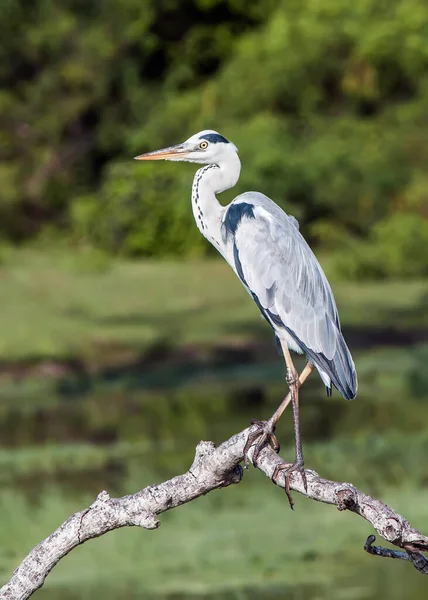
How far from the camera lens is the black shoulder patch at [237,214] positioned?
4695mm

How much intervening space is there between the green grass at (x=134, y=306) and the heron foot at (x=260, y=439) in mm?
10404

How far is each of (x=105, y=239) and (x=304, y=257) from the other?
1666cm

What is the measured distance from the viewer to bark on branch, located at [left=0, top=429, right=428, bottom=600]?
11.3ft

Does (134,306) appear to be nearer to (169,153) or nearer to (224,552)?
(224,552)

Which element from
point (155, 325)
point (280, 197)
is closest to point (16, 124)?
point (280, 197)

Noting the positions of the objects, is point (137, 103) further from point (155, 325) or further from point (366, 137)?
point (155, 325)

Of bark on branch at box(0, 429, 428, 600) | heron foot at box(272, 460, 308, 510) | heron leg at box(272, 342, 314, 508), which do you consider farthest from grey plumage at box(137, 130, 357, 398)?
bark on branch at box(0, 429, 428, 600)

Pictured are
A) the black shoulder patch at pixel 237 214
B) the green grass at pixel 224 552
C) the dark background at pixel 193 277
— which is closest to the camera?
the black shoulder patch at pixel 237 214

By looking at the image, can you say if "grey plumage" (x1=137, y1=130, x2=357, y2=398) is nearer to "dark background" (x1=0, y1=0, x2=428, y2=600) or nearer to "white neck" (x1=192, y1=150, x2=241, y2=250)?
"white neck" (x1=192, y1=150, x2=241, y2=250)

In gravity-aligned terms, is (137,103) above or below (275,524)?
above

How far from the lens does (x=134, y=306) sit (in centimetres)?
1744

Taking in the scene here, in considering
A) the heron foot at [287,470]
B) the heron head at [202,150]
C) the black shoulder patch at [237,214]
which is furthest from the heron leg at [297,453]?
the heron head at [202,150]

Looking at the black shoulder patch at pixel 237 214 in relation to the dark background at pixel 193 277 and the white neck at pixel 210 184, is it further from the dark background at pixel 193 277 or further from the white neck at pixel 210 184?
the dark background at pixel 193 277

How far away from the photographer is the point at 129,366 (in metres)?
14.6
